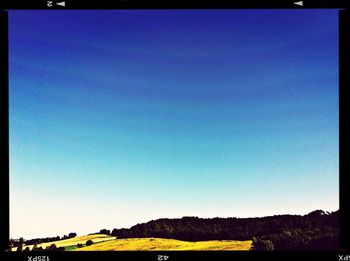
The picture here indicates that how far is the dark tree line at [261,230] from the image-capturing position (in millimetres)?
5352

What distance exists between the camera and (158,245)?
5336mm

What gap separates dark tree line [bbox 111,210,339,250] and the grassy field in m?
0.04

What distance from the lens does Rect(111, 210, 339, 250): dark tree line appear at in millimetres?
5352

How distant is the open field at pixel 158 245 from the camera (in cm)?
533

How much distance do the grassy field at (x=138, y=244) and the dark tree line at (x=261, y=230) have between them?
0.13ft

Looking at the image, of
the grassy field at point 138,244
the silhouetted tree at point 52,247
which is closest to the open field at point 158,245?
the grassy field at point 138,244

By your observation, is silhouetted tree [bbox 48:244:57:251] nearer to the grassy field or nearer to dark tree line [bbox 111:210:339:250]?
the grassy field

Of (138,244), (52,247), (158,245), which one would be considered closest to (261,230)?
(158,245)

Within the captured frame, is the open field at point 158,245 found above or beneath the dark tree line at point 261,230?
beneath

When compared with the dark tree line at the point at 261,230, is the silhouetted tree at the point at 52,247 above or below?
below

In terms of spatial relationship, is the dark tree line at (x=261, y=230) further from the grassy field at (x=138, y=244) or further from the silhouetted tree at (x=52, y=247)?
the silhouetted tree at (x=52, y=247)

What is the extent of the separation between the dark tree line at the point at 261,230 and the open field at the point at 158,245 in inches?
1.5

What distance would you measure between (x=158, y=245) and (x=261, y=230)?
2.70ft
